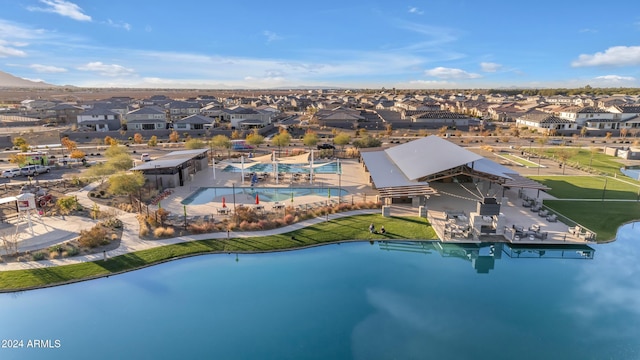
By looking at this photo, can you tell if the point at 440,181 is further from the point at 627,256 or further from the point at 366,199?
the point at 627,256

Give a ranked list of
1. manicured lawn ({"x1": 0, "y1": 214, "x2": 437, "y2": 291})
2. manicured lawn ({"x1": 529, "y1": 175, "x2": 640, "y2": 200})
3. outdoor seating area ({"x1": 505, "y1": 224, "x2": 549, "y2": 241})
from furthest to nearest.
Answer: manicured lawn ({"x1": 529, "y1": 175, "x2": 640, "y2": 200}) < outdoor seating area ({"x1": 505, "y1": 224, "x2": 549, "y2": 241}) < manicured lawn ({"x1": 0, "y1": 214, "x2": 437, "y2": 291})

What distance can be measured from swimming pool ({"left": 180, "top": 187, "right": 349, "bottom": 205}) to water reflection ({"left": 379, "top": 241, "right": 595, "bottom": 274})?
10.7 metres

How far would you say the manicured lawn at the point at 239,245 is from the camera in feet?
66.4

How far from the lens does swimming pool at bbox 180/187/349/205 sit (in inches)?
1310

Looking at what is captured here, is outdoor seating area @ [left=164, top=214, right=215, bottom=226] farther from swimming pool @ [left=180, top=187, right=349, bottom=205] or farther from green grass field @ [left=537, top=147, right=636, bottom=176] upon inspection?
green grass field @ [left=537, top=147, right=636, bottom=176]

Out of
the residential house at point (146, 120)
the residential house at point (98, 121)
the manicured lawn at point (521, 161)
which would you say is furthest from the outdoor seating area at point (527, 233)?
the residential house at point (98, 121)

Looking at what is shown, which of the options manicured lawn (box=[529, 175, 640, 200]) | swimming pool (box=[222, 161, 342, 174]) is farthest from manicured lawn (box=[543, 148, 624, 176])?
swimming pool (box=[222, 161, 342, 174])

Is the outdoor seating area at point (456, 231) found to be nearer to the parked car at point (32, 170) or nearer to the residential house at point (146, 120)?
the parked car at point (32, 170)

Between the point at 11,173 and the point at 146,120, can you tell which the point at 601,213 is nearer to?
the point at 11,173

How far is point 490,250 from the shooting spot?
24.3 meters

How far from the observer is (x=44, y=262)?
21.7 m

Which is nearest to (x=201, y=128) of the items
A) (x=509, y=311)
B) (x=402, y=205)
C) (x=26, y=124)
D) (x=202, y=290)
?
(x=26, y=124)

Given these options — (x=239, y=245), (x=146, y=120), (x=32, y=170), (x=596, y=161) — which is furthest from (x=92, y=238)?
(x=596, y=161)

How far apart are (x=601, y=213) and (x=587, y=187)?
325 inches
